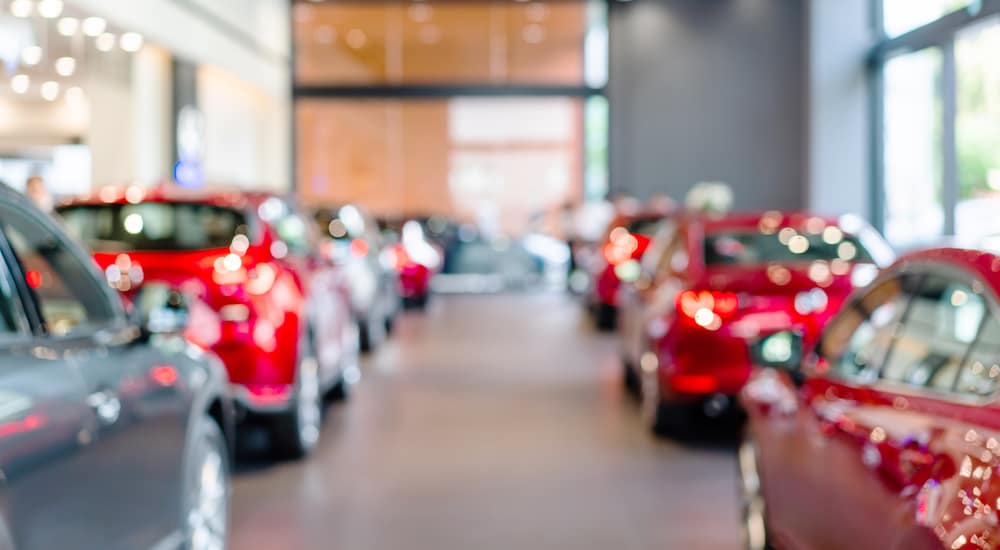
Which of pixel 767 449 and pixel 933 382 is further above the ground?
pixel 933 382

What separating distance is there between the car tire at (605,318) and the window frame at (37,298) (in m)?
14.4

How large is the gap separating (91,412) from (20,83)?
46.7ft

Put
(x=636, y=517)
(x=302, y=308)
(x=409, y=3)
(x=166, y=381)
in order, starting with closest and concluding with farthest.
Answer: (x=166, y=381)
(x=636, y=517)
(x=302, y=308)
(x=409, y=3)

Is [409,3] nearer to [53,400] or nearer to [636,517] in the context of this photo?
[636,517]

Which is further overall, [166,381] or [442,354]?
[442,354]

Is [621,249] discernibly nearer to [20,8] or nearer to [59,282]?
[20,8]

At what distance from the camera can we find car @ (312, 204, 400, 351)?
15.8 metres

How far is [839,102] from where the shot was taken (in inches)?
847

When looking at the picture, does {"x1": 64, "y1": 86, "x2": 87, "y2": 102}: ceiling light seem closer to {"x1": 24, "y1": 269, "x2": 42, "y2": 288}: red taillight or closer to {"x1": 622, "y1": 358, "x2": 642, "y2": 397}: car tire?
{"x1": 622, "y1": 358, "x2": 642, "y2": 397}: car tire

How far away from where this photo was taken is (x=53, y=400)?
12.6 ft

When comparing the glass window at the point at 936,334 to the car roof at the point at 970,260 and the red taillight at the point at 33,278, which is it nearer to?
the car roof at the point at 970,260

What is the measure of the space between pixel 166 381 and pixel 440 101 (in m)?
28.0

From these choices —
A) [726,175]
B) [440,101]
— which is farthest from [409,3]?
[726,175]

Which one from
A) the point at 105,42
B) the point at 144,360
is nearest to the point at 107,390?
the point at 144,360
